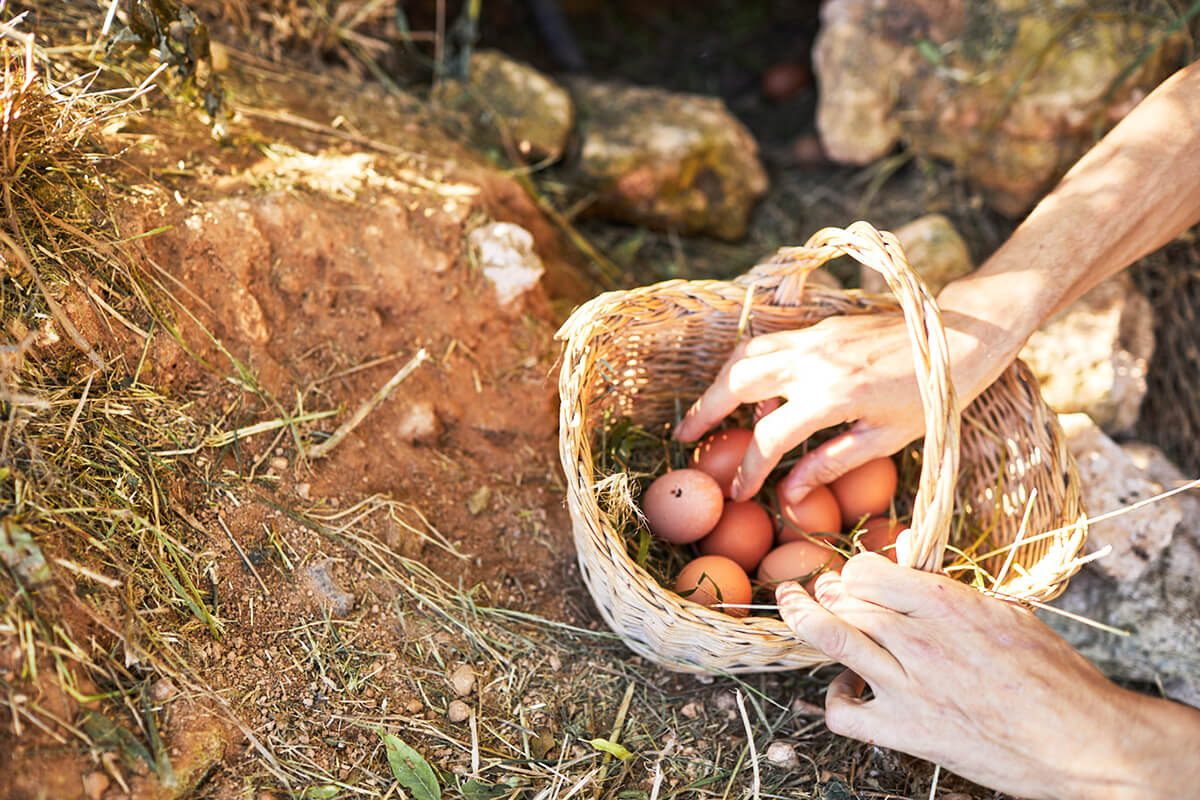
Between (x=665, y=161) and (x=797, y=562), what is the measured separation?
5.04 feet

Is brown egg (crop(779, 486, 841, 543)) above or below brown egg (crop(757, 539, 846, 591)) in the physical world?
above

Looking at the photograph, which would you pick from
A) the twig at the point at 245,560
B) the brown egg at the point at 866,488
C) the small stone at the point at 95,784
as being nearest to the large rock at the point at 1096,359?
the brown egg at the point at 866,488

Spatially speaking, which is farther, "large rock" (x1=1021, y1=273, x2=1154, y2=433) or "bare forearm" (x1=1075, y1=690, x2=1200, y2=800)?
"large rock" (x1=1021, y1=273, x2=1154, y2=433)

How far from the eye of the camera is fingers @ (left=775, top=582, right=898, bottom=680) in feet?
4.66

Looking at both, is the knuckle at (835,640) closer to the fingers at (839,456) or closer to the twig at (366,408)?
the fingers at (839,456)

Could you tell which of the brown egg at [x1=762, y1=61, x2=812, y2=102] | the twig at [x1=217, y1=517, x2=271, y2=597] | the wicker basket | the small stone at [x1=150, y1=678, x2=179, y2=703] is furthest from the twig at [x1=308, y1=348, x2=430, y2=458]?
the brown egg at [x1=762, y1=61, x2=812, y2=102]

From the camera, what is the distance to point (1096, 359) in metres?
2.40

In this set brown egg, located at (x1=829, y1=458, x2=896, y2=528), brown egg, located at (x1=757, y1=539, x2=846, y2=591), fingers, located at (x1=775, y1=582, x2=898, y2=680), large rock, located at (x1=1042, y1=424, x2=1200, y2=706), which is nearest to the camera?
fingers, located at (x1=775, y1=582, x2=898, y2=680)

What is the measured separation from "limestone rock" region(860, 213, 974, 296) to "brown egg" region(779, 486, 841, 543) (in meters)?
0.88

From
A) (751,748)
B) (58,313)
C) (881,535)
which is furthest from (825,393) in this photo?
(58,313)

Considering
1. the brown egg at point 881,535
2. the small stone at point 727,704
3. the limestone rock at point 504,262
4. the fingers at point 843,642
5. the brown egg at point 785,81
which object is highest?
the brown egg at point 785,81

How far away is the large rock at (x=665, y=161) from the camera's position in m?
2.81

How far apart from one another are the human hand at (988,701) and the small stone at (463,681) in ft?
2.14

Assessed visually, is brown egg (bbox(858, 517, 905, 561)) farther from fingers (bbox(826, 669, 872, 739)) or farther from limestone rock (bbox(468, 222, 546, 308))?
limestone rock (bbox(468, 222, 546, 308))
